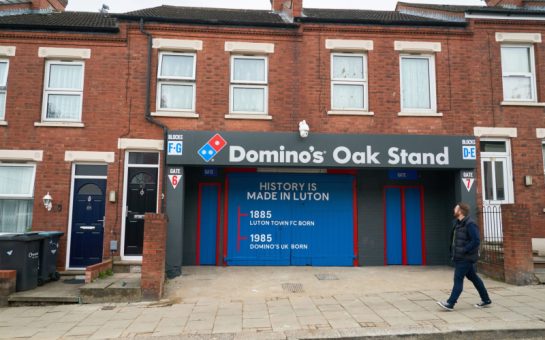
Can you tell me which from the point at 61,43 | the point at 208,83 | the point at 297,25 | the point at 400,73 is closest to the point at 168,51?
the point at 208,83

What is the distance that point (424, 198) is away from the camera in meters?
10.7

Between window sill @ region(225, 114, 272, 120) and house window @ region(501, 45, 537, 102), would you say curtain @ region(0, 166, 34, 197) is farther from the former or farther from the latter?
house window @ region(501, 45, 537, 102)

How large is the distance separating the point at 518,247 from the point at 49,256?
10.0m

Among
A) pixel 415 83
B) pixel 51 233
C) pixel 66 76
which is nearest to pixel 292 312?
pixel 51 233

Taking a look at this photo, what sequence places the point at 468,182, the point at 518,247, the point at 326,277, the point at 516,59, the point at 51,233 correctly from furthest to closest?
the point at 516,59, the point at 468,182, the point at 326,277, the point at 51,233, the point at 518,247

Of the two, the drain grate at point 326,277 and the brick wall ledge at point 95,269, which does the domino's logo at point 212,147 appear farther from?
the drain grate at point 326,277

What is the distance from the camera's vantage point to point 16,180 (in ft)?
32.2

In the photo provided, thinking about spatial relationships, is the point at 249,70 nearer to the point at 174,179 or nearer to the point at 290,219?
the point at 174,179

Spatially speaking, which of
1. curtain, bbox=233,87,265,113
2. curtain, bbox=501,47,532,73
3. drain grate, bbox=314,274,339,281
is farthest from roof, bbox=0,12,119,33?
curtain, bbox=501,47,532,73

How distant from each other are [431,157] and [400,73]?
2.41 meters

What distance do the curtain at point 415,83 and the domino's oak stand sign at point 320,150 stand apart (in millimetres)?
A: 1096

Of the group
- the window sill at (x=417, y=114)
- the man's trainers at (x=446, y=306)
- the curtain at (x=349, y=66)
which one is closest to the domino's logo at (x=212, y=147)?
the curtain at (x=349, y=66)

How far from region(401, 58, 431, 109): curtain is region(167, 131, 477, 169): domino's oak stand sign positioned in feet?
3.59

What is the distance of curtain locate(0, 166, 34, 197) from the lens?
9773 millimetres
